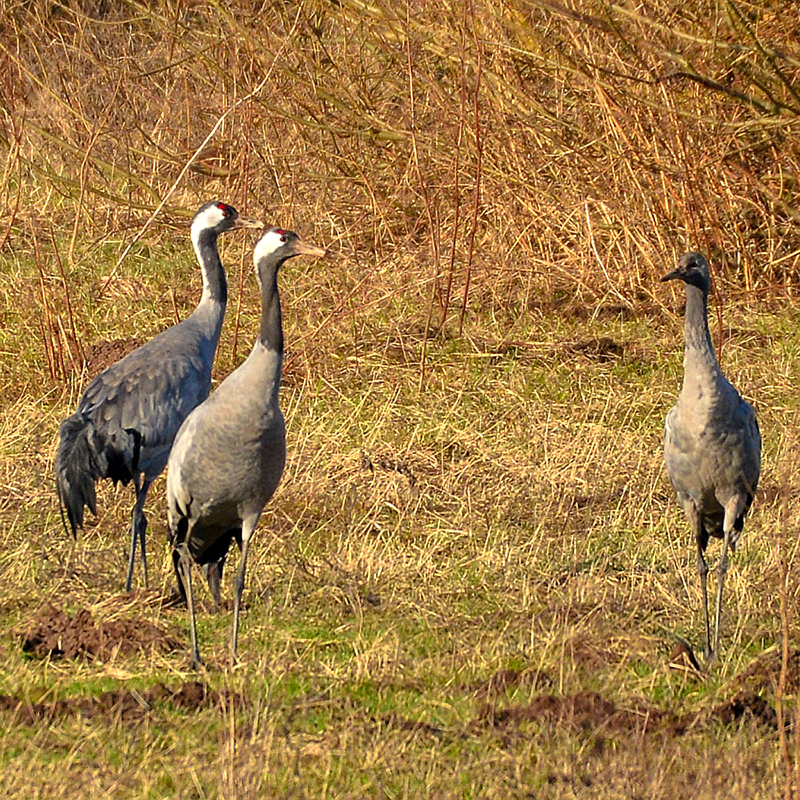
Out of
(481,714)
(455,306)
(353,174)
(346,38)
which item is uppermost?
(346,38)

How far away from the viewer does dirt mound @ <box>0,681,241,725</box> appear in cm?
388

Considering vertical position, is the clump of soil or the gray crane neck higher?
the gray crane neck

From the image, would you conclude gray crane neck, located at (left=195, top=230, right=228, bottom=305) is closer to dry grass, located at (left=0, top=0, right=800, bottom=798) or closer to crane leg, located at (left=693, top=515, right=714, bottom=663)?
dry grass, located at (left=0, top=0, right=800, bottom=798)

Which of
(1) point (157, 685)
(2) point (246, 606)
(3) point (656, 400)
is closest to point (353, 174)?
(3) point (656, 400)

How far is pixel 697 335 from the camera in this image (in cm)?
459

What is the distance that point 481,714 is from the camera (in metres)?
3.91

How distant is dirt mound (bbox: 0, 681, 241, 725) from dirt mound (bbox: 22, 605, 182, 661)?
1.15ft

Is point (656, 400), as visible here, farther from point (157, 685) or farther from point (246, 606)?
point (157, 685)

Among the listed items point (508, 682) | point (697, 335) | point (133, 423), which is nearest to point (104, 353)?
point (133, 423)

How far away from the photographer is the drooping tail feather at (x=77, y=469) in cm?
515

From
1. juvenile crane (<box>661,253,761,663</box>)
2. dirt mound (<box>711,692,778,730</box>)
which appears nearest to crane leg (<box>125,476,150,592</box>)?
juvenile crane (<box>661,253,761,663</box>)

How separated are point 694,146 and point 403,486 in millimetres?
2973

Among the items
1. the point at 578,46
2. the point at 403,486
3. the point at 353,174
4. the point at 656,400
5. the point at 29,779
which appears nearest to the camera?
the point at 29,779

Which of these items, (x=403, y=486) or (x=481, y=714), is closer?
(x=481, y=714)
